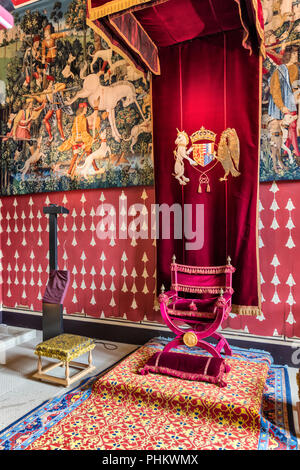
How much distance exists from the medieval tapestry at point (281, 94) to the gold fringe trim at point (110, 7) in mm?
2059

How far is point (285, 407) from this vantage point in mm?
3094

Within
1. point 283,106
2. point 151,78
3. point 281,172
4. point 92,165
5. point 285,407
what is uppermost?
point 151,78

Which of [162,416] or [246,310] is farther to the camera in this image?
[246,310]

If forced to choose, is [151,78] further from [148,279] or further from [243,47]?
[148,279]

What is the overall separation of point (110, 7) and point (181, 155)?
1.87 meters

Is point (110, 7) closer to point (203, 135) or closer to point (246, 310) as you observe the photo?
point (203, 135)

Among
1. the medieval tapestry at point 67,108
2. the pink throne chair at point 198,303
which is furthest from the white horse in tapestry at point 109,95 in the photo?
the pink throne chair at point 198,303

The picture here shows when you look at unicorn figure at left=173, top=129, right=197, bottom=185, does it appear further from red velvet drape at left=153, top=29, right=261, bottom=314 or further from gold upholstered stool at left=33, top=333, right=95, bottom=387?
gold upholstered stool at left=33, top=333, right=95, bottom=387

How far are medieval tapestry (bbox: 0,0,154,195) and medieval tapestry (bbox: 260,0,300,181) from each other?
5.46 ft

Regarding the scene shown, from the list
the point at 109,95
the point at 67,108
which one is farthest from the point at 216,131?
the point at 67,108

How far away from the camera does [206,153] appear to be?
422 cm

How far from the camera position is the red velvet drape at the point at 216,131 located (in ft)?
13.1

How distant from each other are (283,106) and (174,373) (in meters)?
3.49

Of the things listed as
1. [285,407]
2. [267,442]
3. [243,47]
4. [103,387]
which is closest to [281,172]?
[243,47]
